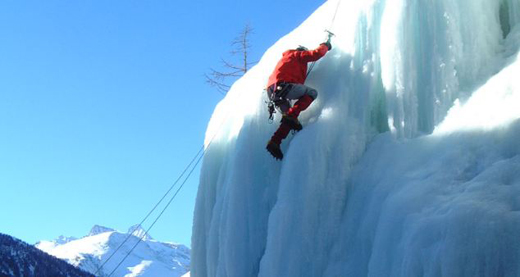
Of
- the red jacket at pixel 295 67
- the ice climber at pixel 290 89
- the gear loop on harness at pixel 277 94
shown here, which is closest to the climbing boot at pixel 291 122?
the ice climber at pixel 290 89

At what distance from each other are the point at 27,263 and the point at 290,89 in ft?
221

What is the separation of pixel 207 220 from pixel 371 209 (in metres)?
3.10

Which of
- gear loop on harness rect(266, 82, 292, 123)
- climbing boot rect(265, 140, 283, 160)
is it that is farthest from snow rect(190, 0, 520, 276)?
gear loop on harness rect(266, 82, 292, 123)

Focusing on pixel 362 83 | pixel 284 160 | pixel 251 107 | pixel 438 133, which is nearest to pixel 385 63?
pixel 362 83

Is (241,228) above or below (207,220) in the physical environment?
below

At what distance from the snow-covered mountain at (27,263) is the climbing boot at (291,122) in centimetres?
6079

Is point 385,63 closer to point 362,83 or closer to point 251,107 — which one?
point 362,83

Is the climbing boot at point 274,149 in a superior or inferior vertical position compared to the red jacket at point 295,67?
inferior

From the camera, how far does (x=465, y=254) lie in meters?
3.32

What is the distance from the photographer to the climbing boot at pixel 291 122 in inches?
208

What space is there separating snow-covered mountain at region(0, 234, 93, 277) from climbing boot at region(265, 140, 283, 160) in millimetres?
60554

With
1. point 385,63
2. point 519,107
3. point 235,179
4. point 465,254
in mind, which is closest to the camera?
point 465,254

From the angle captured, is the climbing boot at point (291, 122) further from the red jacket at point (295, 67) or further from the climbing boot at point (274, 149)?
the red jacket at point (295, 67)

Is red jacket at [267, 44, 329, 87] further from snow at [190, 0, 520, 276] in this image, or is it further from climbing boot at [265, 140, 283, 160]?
climbing boot at [265, 140, 283, 160]
